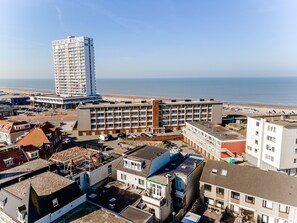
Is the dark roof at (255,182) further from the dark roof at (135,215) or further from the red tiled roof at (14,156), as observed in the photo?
the red tiled roof at (14,156)

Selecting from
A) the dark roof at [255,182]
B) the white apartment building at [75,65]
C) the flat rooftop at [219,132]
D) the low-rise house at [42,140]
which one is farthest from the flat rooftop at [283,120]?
the white apartment building at [75,65]

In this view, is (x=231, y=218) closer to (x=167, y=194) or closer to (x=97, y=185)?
(x=167, y=194)

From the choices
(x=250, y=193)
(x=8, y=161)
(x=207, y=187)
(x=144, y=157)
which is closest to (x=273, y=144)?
(x=250, y=193)

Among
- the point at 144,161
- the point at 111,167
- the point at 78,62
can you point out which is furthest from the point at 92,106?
the point at 78,62

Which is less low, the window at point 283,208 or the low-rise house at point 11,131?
the low-rise house at point 11,131

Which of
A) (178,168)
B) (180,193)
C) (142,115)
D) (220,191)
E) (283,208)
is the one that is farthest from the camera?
(142,115)

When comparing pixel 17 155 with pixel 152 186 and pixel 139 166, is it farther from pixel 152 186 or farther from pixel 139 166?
pixel 152 186
